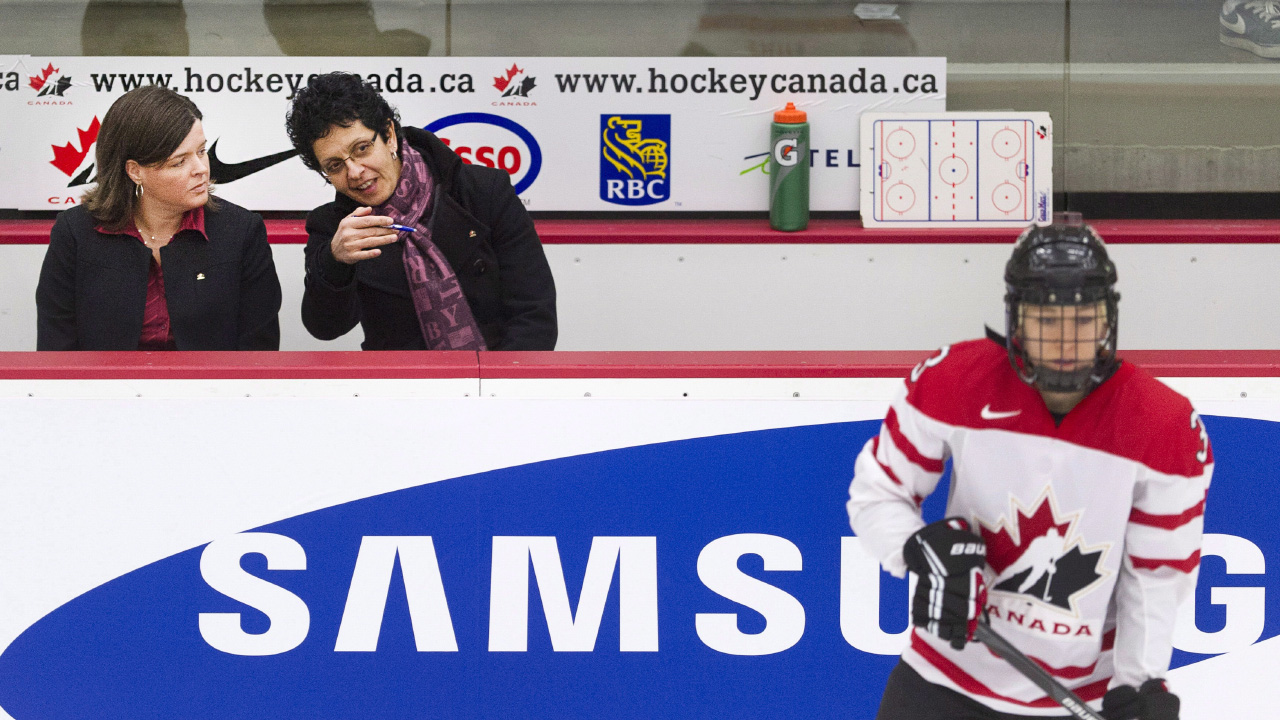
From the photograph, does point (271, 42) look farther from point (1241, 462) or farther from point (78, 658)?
point (1241, 462)

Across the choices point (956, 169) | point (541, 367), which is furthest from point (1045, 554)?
point (956, 169)

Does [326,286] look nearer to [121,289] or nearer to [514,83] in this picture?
[121,289]

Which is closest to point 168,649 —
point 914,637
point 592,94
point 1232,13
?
point 914,637

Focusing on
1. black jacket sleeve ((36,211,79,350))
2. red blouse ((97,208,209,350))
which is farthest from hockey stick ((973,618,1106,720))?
black jacket sleeve ((36,211,79,350))

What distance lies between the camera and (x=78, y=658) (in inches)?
85.8

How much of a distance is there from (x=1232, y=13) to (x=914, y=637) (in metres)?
3.00

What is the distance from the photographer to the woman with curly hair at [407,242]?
249 centimetres

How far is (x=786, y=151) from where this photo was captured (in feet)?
12.7

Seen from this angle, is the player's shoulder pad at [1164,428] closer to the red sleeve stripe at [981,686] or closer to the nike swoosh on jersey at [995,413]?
the nike swoosh on jersey at [995,413]

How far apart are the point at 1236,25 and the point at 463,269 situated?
8.81ft

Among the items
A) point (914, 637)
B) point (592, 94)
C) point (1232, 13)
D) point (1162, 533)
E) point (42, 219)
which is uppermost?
point (1232, 13)

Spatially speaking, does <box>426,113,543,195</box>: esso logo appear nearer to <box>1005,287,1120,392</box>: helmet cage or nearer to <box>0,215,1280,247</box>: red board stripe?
<box>0,215,1280,247</box>: red board stripe

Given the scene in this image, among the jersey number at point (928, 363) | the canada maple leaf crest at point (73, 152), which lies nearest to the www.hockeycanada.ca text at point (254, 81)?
the canada maple leaf crest at point (73, 152)

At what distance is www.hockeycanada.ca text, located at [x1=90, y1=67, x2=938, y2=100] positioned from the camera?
390cm
